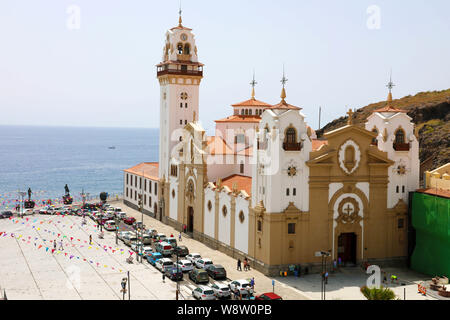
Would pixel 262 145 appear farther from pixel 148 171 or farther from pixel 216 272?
pixel 148 171

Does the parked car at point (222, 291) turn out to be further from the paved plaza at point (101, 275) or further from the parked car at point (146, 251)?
the parked car at point (146, 251)

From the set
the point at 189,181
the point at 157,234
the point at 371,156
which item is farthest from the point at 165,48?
the point at 371,156

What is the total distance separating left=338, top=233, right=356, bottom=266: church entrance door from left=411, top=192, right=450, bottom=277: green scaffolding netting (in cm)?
583

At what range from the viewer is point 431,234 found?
159 feet

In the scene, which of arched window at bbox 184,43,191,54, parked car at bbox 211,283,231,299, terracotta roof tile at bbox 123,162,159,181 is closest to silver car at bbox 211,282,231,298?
parked car at bbox 211,283,231,299

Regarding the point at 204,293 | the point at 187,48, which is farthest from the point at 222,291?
the point at 187,48

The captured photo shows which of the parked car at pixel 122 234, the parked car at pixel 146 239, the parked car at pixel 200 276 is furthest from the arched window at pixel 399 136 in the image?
the parked car at pixel 122 234

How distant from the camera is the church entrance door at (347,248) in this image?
1988 inches

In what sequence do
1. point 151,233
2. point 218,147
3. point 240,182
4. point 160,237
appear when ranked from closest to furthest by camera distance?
1. point 240,182
2. point 160,237
3. point 151,233
4. point 218,147

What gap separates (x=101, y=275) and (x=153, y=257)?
242 inches

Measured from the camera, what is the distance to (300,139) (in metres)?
48.2

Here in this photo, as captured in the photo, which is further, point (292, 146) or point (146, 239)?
point (146, 239)

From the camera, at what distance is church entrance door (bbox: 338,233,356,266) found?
5050cm

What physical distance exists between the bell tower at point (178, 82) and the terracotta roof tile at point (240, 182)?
13.6 metres
